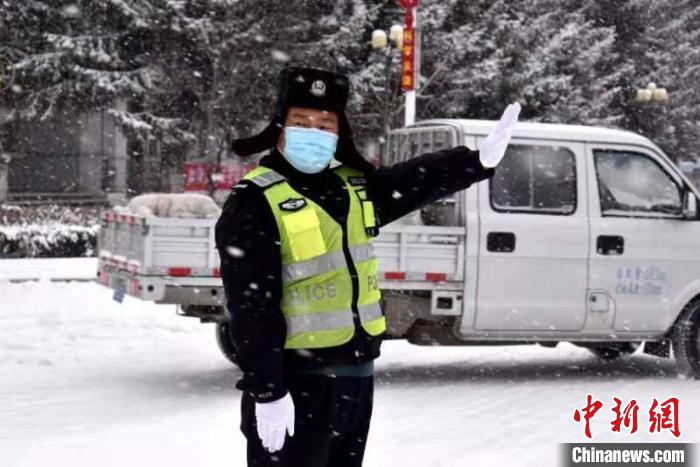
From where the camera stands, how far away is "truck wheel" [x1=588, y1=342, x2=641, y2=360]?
399 inches

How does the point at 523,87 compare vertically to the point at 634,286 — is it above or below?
above

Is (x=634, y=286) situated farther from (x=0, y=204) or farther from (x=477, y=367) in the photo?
(x=0, y=204)

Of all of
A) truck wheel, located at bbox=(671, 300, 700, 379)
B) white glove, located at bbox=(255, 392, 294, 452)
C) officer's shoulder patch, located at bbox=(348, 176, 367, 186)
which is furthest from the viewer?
truck wheel, located at bbox=(671, 300, 700, 379)

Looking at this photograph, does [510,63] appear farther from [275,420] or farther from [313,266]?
[275,420]

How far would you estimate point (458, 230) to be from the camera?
28.7 feet

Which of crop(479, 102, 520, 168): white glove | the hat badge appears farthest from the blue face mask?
crop(479, 102, 520, 168): white glove

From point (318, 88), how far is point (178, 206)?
17.5ft

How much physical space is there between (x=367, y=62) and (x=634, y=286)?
76.7ft

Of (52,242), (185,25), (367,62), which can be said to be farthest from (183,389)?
(367,62)

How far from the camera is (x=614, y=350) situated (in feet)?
34.4

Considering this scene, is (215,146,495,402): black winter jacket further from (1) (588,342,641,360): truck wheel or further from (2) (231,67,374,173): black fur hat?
(1) (588,342,641,360): truck wheel

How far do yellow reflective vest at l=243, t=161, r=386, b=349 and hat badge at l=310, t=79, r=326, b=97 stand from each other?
0.96 ft

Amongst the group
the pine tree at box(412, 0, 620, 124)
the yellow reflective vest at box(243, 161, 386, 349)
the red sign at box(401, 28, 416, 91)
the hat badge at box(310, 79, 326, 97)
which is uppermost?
the pine tree at box(412, 0, 620, 124)

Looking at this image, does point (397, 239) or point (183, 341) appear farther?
point (183, 341)
